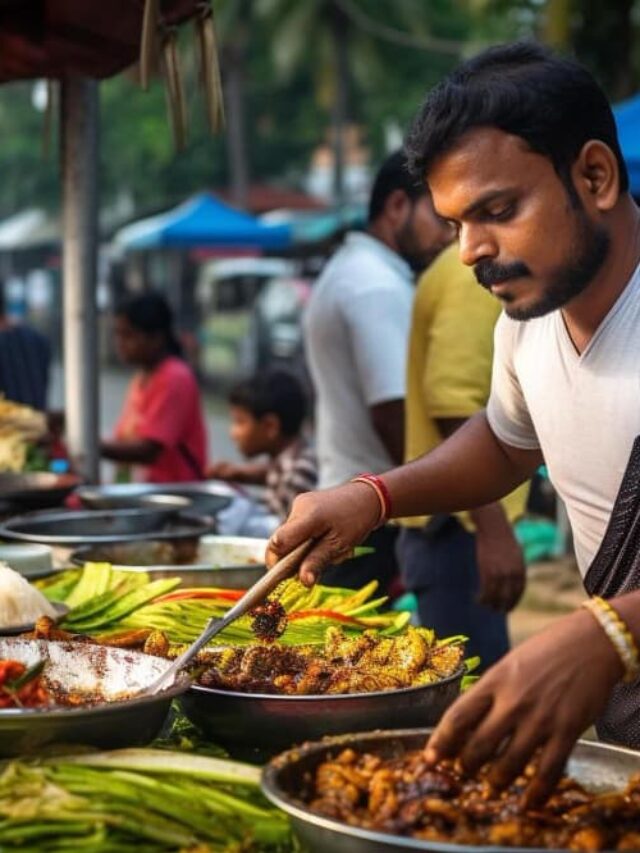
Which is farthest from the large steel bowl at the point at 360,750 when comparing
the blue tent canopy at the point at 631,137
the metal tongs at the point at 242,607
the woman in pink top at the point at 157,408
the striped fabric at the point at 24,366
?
the blue tent canopy at the point at 631,137

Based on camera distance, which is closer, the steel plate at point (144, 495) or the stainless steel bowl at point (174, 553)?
the stainless steel bowl at point (174, 553)

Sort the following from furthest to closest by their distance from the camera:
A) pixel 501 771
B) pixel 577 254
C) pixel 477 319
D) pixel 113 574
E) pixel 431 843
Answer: pixel 477 319
pixel 113 574
pixel 577 254
pixel 501 771
pixel 431 843

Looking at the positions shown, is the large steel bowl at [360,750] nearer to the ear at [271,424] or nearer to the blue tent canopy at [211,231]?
the ear at [271,424]

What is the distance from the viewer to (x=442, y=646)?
119 inches

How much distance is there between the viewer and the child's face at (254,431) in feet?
23.6

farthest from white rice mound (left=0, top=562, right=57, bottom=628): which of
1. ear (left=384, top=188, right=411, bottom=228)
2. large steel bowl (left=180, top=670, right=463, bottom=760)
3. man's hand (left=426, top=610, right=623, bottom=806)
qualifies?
ear (left=384, top=188, right=411, bottom=228)

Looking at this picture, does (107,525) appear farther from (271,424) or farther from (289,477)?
(271,424)

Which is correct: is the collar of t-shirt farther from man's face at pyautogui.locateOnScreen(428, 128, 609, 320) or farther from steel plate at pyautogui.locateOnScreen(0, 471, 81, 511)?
man's face at pyautogui.locateOnScreen(428, 128, 609, 320)

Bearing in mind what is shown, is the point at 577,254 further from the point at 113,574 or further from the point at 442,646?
the point at 113,574

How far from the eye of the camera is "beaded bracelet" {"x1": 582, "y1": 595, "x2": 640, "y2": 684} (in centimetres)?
218

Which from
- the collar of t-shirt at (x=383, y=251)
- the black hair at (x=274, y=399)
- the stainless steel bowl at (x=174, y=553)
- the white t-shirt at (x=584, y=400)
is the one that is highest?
the collar of t-shirt at (x=383, y=251)

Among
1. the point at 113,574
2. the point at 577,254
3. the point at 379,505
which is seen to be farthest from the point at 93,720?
the point at 113,574

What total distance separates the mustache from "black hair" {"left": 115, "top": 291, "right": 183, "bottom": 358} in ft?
18.6

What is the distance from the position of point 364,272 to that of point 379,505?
8.76 ft
